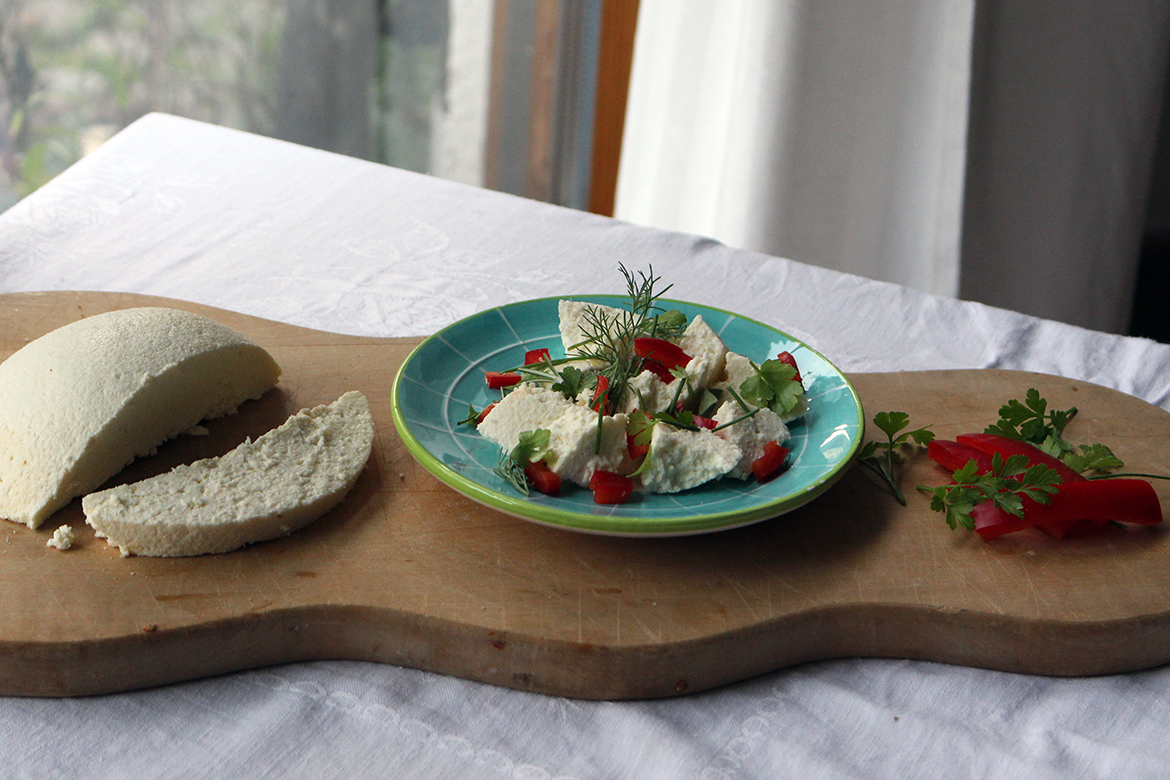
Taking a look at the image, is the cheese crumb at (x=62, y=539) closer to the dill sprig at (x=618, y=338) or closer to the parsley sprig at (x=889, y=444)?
the dill sprig at (x=618, y=338)

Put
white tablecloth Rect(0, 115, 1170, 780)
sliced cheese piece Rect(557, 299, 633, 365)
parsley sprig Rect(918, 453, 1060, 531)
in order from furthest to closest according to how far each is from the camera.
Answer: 1. sliced cheese piece Rect(557, 299, 633, 365)
2. parsley sprig Rect(918, 453, 1060, 531)
3. white tablecloth Rect(0, 115, 1170, 780)

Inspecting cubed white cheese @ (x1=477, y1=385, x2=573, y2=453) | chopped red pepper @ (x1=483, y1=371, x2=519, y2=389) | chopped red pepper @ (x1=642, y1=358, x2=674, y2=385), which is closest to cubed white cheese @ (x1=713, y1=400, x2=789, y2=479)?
chopped red pepper @ (x1=642, y1=358, x2=674, y2=385)

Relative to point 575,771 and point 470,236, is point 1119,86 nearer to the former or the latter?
point 470,236

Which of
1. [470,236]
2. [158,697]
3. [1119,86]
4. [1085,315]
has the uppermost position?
[1119,86]

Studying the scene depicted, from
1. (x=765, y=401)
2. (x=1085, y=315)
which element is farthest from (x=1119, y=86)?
(x=765, y=401)

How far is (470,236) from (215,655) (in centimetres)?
141

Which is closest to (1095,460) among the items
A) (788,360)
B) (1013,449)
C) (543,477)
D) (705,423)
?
(1013,449)

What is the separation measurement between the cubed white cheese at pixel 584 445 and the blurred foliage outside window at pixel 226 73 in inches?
111

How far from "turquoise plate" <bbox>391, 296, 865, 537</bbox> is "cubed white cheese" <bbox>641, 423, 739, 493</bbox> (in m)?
0.02

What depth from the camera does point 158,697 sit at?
1176 millimetres

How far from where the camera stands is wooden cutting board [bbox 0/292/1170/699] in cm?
119

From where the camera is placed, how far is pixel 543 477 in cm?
132

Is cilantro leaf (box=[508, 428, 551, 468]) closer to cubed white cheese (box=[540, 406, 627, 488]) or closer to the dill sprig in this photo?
cubed white cheese (box=[540, 406, 627, 488])

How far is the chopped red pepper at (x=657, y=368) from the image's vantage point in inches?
59.4
